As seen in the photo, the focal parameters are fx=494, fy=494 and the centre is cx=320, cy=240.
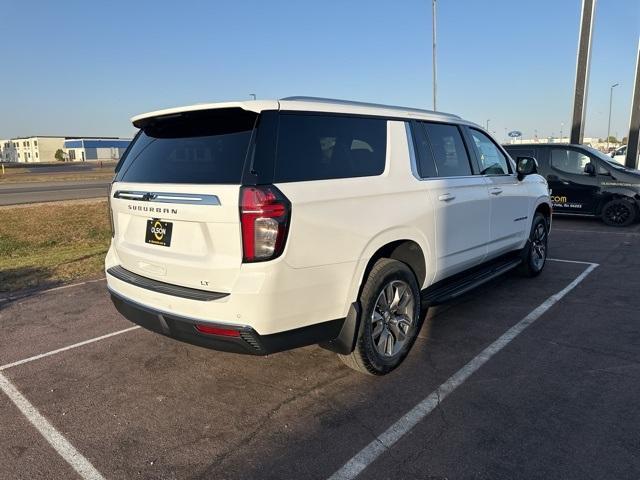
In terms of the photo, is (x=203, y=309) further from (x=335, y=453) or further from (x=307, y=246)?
(x=335, y=453)

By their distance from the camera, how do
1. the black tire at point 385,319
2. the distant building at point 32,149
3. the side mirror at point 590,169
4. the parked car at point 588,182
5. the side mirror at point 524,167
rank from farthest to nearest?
the distant building at point 32,149 < the side mirror at point 590,169 < the parked car at point 588,182 < the side mirror at point 524,167 < the black tire at point 385,319

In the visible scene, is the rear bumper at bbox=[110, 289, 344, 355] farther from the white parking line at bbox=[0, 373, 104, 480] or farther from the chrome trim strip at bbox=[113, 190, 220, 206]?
the white parking line at bbox=[0, 373, 104, 480]

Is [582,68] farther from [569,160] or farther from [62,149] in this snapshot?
[62,149]

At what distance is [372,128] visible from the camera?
3.70 m

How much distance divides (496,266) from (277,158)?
10.7ft

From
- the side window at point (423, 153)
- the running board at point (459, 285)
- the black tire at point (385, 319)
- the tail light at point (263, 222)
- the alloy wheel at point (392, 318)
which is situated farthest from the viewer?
the running board at point (459, 285)

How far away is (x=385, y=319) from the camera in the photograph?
12.1ft

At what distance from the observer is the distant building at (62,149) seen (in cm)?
13125

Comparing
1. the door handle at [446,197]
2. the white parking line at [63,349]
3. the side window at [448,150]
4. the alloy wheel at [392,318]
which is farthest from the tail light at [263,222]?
the white parking line at [63,349]

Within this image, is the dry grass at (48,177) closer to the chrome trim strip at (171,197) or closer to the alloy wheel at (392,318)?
the chrome trim strip at (171,197)

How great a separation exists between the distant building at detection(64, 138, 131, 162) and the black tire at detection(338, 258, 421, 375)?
13718 cm

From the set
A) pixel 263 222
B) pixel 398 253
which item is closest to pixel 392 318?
pixel 398 253

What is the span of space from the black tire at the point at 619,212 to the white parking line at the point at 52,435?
11284 mm

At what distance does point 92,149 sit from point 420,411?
14525 cm
